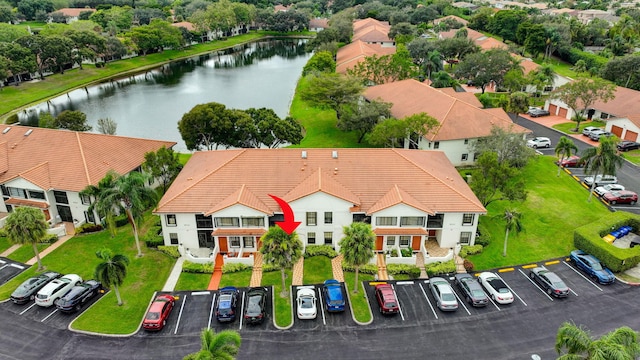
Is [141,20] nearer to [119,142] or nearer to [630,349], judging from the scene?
[119,142]

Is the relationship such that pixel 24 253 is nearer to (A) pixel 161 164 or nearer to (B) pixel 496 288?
(A) pixel 161 164

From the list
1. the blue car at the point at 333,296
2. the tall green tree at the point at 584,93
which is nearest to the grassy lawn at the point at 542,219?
the blue car at the point at 333,296

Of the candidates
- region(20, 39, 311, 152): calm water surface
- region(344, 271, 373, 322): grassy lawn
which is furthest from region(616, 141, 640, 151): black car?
region(20, 39, 311, 152): calm water surface

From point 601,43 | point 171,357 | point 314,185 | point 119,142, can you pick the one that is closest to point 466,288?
point 314,185

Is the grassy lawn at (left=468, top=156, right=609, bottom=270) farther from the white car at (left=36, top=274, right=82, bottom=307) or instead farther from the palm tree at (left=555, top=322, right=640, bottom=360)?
the white car at (left=36, top=274, right=82, bottom=307)

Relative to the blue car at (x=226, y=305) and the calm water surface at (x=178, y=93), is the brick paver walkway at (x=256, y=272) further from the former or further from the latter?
the calm water surface at (x=178, y=93)

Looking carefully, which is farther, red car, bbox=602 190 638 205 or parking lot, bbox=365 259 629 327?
red car, bbox=602 190 638 205
